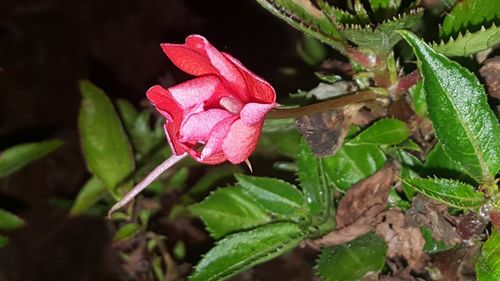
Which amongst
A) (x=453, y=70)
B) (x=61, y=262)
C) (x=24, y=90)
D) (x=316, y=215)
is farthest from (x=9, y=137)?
(x=453, y=70)

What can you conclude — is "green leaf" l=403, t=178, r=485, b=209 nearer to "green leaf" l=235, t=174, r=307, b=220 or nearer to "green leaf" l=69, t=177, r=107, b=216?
"green leaf" l=235, t=174, r=307, b=220

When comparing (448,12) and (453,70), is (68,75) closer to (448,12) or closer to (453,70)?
(448,12)

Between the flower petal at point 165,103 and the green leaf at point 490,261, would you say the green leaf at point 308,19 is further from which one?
the green leaf at point 490,261

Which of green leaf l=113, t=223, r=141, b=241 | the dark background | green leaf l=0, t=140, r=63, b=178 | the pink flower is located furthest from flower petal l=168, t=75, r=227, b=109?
the dark background

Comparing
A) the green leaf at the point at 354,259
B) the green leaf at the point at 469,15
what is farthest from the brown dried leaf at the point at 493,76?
the green leaf at the point at 354,259

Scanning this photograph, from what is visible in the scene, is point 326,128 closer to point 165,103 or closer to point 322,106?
point 322,106

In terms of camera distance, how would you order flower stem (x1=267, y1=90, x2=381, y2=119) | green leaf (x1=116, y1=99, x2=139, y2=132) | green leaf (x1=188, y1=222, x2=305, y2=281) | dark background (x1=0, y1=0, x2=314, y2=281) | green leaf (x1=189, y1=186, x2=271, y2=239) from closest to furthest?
flower stem (x1=267, y1=90, x2=381, y2=119), green leaf (x1=188, y1=222, x2=305, y2=281), green leaf (x1=189, y1=186, x2=271, y2=239), green leaf (x1=116, y1=99, x2=139, y2=132), dark background (x1=0, y1=0, x2=314, y2=281)
